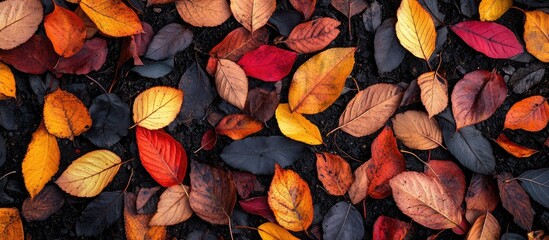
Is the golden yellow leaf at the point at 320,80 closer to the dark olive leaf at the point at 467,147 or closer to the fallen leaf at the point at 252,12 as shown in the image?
the fallen leaf at the point at 252,12

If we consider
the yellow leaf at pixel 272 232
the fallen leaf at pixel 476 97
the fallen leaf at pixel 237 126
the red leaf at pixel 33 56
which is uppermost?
the red leaf at pixel 33 56

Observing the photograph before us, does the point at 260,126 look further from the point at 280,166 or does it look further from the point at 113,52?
the point at 113,52

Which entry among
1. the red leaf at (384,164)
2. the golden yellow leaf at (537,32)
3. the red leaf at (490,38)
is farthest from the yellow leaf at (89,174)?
the golden yellow leaf at (537,32)

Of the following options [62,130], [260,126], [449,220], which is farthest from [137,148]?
[449,220]

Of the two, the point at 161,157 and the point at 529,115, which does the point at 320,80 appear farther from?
the point at 529,115

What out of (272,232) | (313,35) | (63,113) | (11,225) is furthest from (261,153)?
(11,225)

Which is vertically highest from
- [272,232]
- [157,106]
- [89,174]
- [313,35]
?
[313,35]
